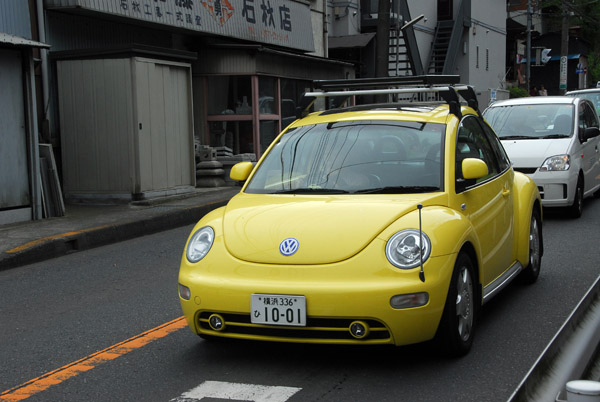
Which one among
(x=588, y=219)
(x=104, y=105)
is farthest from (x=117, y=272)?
(x=588, y=219)

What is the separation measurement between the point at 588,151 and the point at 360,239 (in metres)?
8.34

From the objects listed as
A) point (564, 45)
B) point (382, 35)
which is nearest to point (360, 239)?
point (382, 35)

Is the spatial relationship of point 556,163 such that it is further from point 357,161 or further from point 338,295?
point 338,295

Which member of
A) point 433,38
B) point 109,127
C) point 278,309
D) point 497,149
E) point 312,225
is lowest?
point 278,309

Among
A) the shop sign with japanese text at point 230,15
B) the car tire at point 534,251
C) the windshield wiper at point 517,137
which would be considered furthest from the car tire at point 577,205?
the shop sign with japanese text at point 230,15

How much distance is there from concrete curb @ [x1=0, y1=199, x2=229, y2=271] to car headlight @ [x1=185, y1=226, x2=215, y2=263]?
4.52 meters

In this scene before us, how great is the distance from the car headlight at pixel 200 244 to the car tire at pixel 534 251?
3.03 meters

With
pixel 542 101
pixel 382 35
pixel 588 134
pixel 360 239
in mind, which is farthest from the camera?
pixel 382 35

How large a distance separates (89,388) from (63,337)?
132 centimetres

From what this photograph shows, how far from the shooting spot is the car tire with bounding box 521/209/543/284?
6.75 metres

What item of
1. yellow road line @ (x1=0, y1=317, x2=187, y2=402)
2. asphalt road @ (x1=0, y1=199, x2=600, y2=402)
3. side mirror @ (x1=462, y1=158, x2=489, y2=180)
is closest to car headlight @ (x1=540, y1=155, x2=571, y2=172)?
asphalt road @ (x1=0, y1=199, x2=600, y2=402)

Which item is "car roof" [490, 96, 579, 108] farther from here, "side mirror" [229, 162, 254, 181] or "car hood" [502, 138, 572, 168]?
"side mirror" [229, 162, 254, 181]

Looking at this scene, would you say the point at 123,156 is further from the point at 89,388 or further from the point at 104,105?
the point at 89,388

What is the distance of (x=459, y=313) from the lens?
4680mm
